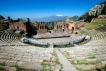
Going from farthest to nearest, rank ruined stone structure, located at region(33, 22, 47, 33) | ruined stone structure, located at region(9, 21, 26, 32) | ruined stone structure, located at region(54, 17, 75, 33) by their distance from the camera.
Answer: ruined stone structure, located at region(33, 22, 47, 33) → ruined stone structure, located at region(54, 17, 75, 33) → ruined stone structure, located at region(9, 21, 26, 32)

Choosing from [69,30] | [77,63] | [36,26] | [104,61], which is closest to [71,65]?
[77,63]

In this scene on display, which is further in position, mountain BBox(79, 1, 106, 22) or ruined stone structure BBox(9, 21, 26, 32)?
mountain BBox(79, 1, 106, 22)

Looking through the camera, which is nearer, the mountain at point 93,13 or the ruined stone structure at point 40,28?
the ruined stone structure at point 40,28

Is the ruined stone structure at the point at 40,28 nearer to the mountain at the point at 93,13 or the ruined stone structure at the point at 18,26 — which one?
the ruined stone structure at the point at 18,26

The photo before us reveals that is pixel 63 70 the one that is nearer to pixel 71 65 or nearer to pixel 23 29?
pixel 71 65

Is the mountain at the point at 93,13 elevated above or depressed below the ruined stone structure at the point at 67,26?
above

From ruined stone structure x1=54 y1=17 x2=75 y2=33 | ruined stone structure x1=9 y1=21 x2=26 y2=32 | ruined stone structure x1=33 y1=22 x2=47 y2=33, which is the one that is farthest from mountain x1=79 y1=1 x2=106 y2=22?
ruined stone structure x1=9 y1=21 x2=26 y2=32

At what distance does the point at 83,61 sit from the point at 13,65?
11029 mm

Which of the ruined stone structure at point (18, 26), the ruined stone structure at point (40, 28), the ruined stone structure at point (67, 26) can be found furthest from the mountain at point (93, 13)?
the ruined stone structure at point (18, 26)

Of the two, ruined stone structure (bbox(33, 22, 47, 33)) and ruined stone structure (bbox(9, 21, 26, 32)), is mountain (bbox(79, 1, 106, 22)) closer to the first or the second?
ruined stone structure (bbox(33, 22, 47, 33))

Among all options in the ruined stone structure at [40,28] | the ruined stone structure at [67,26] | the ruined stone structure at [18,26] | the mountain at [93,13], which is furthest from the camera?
the mountain at [93,13]

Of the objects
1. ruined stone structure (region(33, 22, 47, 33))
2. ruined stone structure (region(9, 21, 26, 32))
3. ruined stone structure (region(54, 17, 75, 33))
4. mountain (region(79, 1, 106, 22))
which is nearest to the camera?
→ ruined stone structure (region(9, 21, 26, 32))

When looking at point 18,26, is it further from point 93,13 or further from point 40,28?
point 93,13

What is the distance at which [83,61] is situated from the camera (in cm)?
2466
